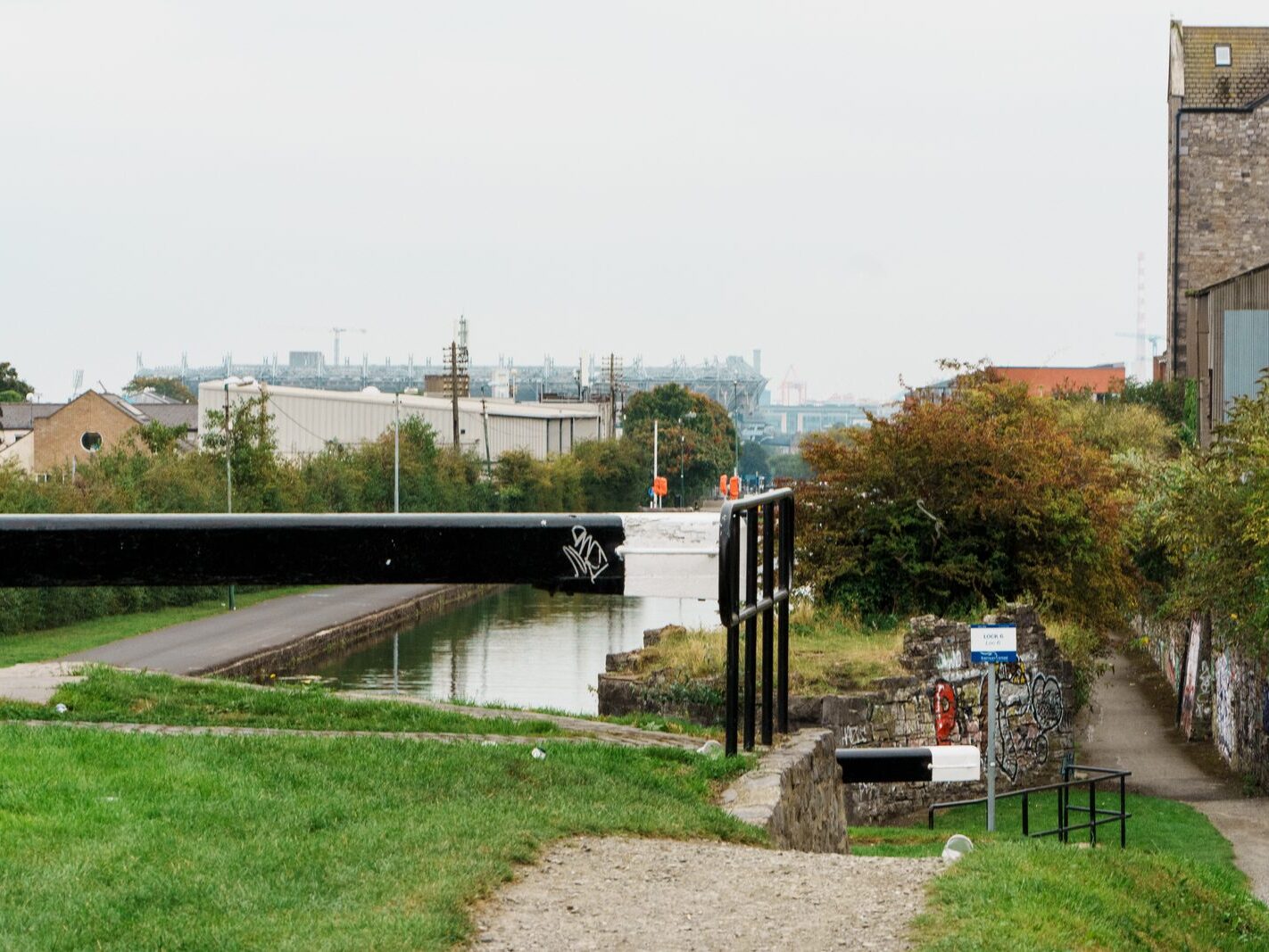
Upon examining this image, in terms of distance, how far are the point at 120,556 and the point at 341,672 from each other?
28.2m

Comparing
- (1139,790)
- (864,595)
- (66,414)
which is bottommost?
(1139,790)

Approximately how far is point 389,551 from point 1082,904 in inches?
169

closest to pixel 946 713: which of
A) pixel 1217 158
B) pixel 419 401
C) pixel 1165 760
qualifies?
pixel 1165 760

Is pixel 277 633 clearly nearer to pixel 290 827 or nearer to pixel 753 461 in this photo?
pixel 290 827

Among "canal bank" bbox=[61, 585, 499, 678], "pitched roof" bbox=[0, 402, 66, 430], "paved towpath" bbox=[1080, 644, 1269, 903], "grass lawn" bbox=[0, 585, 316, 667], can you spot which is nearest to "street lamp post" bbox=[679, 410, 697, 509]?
"pitched roof" bbox=[0, 402, 66, 430]

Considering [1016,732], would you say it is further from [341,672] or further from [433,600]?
[433,600]

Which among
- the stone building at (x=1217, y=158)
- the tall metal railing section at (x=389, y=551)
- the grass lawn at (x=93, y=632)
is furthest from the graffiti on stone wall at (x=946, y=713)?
the stone building at (x=1217, y=158)

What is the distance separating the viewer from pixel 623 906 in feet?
22.0

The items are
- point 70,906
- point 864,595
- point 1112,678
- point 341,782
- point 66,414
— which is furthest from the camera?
point 66,414

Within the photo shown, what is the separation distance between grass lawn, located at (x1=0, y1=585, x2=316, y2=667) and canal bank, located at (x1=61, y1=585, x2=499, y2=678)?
50cm

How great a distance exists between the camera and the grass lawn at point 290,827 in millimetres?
6152

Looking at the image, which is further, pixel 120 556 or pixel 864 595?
pixel 864 595

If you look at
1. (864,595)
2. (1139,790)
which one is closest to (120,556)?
(1139,790)

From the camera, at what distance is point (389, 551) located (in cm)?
970
